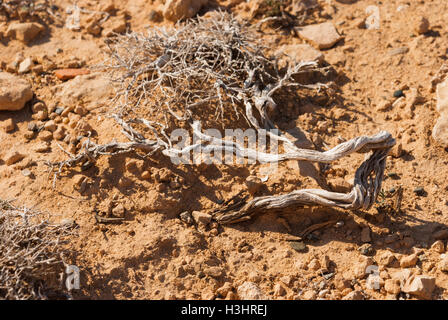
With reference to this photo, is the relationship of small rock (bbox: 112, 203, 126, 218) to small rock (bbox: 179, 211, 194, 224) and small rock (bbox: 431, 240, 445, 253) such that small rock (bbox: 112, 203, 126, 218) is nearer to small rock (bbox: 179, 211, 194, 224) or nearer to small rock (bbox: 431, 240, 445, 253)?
small rock (bbox: 179, 211, 194, 224)

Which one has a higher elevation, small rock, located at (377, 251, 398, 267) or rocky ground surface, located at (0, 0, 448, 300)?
rocky ground surface, located at (0, 0, 448, 300)

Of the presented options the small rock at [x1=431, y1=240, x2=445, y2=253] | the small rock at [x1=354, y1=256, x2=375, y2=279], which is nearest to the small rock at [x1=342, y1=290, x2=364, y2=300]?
the small rock at [x1=354, y1=256, x2=375, y2=279]

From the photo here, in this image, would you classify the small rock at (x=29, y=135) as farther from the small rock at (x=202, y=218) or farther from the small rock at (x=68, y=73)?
the small rock at (x=202, y=218)

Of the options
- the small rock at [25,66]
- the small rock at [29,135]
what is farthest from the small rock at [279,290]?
the small rock at [25,66]

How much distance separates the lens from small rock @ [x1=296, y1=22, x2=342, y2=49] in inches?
165

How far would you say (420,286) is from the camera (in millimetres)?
2623

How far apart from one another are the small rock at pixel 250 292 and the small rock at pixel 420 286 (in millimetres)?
821

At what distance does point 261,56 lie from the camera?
392cm

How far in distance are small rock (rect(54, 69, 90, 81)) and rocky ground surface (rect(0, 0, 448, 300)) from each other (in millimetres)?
16

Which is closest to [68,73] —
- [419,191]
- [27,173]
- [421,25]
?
[27,173]

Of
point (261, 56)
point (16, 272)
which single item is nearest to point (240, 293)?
point (16, 272)

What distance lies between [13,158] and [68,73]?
967 millimetres

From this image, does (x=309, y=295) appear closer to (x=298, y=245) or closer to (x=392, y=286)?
(x=298, y=245)

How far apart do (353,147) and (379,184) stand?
1.01 feet
